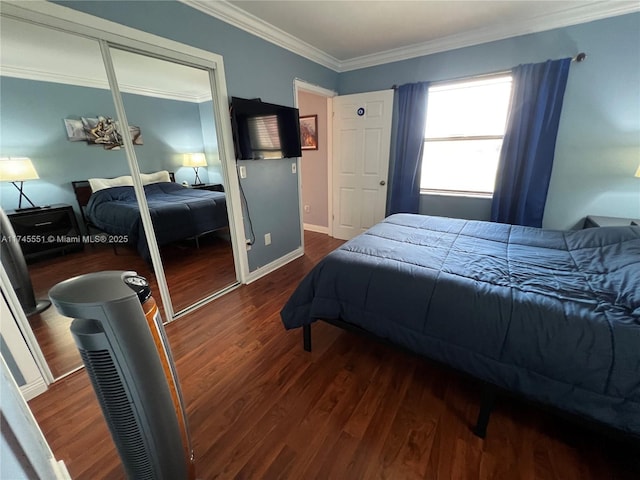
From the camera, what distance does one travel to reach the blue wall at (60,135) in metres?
1.70

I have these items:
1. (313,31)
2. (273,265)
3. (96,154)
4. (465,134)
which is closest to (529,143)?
(465,134)

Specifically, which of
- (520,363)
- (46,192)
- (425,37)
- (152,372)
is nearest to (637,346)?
(520,363)

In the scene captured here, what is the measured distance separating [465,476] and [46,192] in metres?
3.06

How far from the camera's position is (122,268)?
2.54 m

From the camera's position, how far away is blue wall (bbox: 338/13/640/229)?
232 centimetres

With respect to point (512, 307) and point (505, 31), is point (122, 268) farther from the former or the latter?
point (505, 31)

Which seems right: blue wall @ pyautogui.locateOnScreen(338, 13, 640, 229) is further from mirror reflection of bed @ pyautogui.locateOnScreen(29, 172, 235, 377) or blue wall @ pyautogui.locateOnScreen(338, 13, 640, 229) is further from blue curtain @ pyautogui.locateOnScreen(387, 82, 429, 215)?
mirror reflection of bed @ pyautogui.locateOnScreen(29, 172, 235, 377)

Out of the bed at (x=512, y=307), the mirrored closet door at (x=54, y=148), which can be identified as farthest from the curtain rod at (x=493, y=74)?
the mirrored closet door at (x=54, y=148)

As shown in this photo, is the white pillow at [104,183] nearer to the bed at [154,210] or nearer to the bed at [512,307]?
the bed at [154,210]

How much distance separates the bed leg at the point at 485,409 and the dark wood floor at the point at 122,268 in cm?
233

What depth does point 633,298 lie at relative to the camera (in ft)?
3.59

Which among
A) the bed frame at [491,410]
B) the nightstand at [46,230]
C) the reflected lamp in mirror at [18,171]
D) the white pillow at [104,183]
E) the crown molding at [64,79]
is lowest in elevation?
the bed frame at [491,410]

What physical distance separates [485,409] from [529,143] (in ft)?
8.81

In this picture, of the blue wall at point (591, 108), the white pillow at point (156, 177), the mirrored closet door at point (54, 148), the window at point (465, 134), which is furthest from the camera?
the window at point (465, 134)
